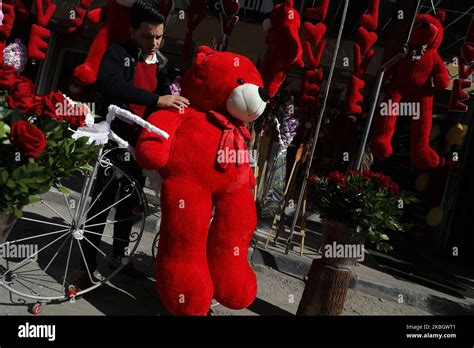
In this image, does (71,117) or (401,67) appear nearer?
(71,117)

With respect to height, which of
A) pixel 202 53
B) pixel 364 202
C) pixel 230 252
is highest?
pixel 202 53

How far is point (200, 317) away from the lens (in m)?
2.61

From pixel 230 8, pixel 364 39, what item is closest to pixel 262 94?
pixel 364 39

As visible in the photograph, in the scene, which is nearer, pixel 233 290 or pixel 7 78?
pixel 7 78

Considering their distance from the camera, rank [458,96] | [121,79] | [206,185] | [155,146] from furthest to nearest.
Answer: [458,96] → [121,79] → [206,185] → [155,146]

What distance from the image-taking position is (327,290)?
332 centimetres

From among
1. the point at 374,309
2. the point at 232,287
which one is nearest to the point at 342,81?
the point at 374,309

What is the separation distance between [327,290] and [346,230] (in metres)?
0.45

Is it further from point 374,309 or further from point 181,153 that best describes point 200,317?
point 374,309

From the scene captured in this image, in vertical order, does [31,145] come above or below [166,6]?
below

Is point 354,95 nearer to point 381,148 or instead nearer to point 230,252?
point 381,148

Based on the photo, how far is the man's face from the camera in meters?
2.96

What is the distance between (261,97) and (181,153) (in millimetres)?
572

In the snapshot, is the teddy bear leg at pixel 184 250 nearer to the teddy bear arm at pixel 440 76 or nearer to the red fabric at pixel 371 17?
the teddy bear arm at pixel 440 76
